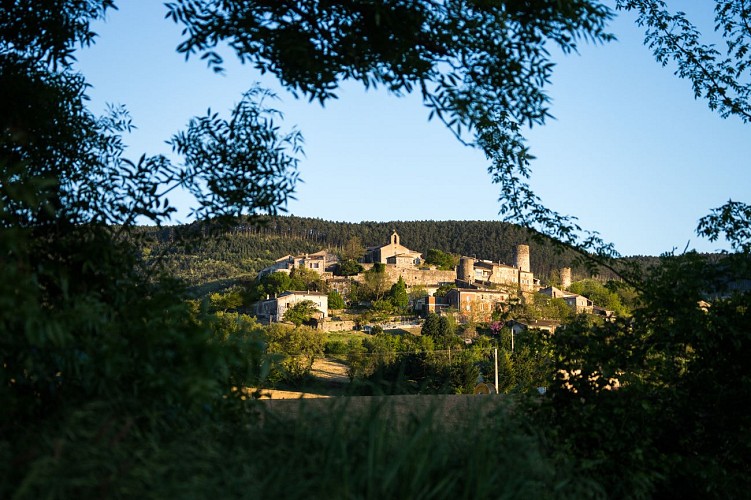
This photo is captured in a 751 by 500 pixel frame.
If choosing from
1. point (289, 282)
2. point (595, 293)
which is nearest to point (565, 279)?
point (595, 293)

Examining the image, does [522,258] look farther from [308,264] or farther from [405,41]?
[405,41]

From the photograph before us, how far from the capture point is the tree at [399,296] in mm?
84875

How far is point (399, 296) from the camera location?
8588 centimetres

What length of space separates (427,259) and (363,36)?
360ft

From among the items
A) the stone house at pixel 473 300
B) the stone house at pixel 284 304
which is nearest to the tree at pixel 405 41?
the stone house at pixel 284 304

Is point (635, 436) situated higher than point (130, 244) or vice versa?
point (130, 244)

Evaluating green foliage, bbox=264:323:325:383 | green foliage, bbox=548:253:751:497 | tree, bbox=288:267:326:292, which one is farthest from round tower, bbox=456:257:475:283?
green foliage, bbox=548:253:751:497

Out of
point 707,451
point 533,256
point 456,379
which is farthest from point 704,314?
point 533,256

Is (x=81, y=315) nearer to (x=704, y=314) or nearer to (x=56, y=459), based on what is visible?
(x=56, y=459)

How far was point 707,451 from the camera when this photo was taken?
Answer: 504 cm

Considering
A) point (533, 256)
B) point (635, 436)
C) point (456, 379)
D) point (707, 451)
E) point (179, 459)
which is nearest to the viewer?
point (179, 459)

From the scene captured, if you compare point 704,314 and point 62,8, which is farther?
point 704,314

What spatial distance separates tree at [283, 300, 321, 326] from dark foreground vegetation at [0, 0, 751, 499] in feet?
219

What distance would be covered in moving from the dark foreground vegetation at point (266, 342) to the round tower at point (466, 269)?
95.2 meters
